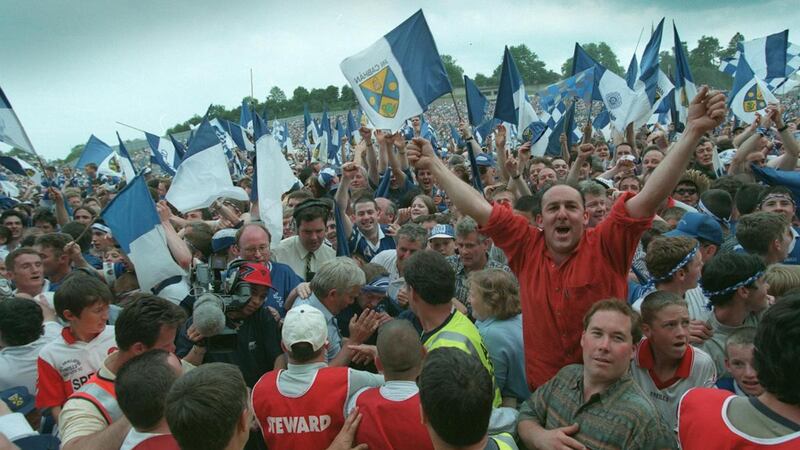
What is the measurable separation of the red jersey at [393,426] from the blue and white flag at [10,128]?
6372 mm

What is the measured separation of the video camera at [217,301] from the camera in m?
3.48

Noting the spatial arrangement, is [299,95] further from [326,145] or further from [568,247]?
[568,247]

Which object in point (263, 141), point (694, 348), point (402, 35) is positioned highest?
point (402, 35)

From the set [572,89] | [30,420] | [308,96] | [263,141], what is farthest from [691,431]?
[308,96]

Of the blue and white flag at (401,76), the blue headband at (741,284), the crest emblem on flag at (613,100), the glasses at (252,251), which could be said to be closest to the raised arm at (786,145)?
the crest emblem on flag at (613,100)

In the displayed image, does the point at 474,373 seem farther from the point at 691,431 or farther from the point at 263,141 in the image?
the point at 263,141

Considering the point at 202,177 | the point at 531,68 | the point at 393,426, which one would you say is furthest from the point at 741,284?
the point at 531,68

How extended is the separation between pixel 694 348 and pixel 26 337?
4.28m

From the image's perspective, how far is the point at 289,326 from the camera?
10.3ft

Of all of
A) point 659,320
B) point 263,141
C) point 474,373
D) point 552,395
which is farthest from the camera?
point 263,141

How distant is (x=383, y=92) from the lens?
22.5ft

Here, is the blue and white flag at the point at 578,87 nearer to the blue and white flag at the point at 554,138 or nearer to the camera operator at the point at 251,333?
the blue and white flag at the point at 554,138

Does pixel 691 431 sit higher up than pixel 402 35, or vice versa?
pixel 402 35

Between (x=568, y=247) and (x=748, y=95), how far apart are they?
387 inches
